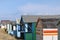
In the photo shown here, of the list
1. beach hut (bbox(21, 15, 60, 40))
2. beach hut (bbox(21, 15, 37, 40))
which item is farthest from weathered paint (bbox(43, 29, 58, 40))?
beach hut (bbox(21, 15, 37, 40))

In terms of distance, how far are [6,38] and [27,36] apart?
243 cm

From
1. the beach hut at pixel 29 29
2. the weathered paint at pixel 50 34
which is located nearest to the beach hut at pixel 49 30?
the weathered paint at pixel 50 34

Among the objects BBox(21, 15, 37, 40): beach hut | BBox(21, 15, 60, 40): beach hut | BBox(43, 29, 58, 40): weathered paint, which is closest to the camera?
BBox(43, 29, 58, 40): weathered paint

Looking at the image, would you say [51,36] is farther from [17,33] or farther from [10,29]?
[10,29]

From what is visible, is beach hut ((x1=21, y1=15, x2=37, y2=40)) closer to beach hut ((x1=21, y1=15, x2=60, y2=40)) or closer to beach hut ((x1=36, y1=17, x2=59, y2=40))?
beach hut ((x1=21, y1=15, x2=60, y2=40))

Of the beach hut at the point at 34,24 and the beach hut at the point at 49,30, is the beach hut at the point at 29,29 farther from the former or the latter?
the beach hut at the point at 49,30

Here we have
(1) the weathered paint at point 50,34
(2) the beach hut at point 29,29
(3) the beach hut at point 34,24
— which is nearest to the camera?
(1) the weathered paint at point 50,34

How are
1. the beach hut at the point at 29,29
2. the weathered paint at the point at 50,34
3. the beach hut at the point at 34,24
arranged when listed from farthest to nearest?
1. the beach hut at the point at 29,29
2. the beach hut at the point at 34,24
3. the weathered paint at the point at 50,34

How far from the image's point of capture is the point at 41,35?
573 inches

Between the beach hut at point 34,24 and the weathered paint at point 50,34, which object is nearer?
the weathered paint at point 50,34

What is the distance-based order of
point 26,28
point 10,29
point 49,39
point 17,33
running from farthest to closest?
1. point 10,29
2. point 17,33
3. point 26,28
4. point 49,39

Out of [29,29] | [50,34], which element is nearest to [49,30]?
[50,34]

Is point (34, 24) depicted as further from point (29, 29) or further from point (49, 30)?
point (49, 30)

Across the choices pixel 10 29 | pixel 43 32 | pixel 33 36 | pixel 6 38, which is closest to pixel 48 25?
pixel 43 32
